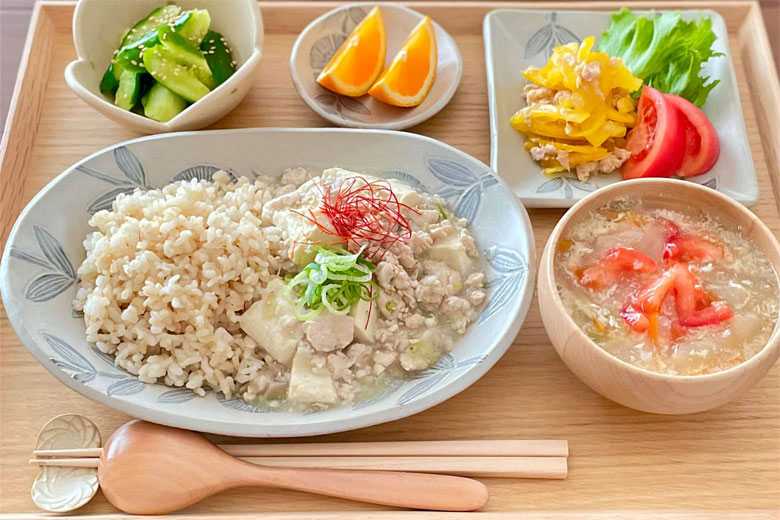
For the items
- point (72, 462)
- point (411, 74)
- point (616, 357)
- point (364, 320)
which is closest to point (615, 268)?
point (616, 357)

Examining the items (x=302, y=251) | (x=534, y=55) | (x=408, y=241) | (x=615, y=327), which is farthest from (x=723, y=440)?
(x=534, y=55)

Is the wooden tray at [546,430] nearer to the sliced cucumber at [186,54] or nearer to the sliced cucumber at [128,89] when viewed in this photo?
the sliced cucumber at [128,89]

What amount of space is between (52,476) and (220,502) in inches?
17.0

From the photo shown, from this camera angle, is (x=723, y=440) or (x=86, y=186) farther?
(x=86, y=186)

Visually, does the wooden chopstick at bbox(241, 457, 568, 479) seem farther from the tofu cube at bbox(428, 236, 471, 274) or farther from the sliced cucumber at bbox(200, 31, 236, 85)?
the sliced cucumber at bbox(200, 31, 236, 85)

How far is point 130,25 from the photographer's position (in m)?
2.75

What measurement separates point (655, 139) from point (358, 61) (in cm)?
108

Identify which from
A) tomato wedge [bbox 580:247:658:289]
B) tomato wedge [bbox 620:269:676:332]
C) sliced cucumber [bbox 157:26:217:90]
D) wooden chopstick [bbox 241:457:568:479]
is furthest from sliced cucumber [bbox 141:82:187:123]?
tomato wedge [bbox 620:269:676:332]

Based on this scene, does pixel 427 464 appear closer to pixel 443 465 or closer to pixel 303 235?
pixel 443 465

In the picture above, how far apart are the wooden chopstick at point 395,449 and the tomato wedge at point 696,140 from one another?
113 centimetres

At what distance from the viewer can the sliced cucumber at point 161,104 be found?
251cm

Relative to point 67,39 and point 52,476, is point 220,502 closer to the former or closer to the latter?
point 52,476

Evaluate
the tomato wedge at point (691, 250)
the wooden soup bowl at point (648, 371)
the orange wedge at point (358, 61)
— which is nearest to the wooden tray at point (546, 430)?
the wooden soup bowl at point (648, 371)

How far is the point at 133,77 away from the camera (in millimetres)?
2525
